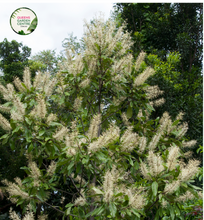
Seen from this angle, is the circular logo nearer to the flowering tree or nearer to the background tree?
the flowering tree

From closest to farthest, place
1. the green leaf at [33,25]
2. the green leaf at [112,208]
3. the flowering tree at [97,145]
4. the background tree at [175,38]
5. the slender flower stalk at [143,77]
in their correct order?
the green leaf at [112,208]
the flowering tree at [97,145]
the slender flower stalk at [143,77]
the green leaf at [33,25]
the background tree at [175,38]

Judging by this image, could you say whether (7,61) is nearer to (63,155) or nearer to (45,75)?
(45,75)

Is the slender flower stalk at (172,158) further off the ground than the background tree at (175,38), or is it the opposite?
the background tree at (175,38)

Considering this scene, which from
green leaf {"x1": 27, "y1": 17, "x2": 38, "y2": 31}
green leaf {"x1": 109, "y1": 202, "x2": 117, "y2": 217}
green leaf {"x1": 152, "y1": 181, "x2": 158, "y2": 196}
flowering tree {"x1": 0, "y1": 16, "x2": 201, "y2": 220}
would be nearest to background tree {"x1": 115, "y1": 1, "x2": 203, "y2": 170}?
flowering tree {"x1": 0, "y1": 16, "x2": 201, "y2": 220}

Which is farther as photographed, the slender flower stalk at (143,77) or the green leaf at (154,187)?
the slender flower stalk at (143,77)

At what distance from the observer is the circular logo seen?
87.8 inches

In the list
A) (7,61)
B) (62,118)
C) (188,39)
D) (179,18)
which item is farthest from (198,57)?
(7,61)

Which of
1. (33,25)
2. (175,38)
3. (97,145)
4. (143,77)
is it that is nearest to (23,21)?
(33,25)

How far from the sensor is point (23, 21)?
2277 millimetres

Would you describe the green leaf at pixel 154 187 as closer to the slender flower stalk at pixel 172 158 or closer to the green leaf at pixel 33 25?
the slender flower stalk at pixel 172 158

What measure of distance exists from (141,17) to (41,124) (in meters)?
4.97

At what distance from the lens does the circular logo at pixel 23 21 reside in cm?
223

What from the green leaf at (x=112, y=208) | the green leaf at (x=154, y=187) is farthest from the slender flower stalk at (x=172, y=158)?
the green leaf at (x=112, y=208)

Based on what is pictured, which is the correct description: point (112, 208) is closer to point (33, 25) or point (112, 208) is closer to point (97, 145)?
point (97, 145)
